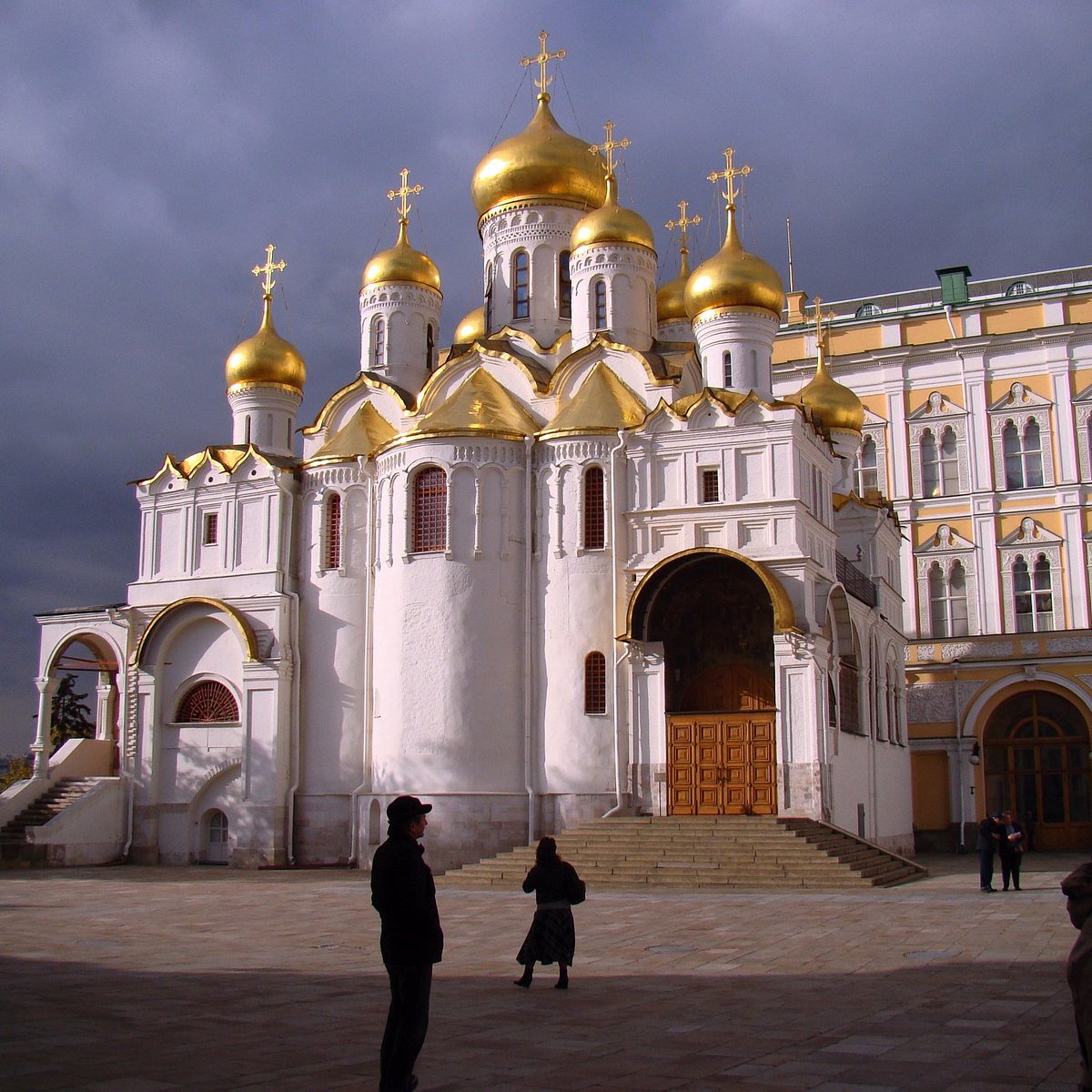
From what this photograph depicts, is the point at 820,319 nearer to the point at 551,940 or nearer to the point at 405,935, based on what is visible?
the point at 551,940

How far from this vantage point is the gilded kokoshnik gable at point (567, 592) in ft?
84.6

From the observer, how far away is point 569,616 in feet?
87.5

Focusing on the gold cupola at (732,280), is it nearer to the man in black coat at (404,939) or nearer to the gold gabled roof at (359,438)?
the gold gabled roof at (359,438)

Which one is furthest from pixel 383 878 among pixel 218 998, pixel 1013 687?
pixel 1013 687

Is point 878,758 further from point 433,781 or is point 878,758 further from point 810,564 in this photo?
point 433,781

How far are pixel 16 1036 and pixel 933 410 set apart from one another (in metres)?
35.3

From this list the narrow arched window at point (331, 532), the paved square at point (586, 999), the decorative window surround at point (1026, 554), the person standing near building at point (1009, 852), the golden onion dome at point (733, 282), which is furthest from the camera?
the decorative window surround at point (1026, 554)

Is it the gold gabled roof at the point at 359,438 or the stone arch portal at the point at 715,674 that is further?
the gold gabled roof at the point at 359,438

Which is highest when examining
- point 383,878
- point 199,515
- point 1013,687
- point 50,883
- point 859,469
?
point 859,469

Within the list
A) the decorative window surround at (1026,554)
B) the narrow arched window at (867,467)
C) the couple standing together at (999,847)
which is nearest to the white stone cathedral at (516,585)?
the couple standing together at (999,847)

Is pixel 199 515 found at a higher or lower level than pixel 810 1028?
higher

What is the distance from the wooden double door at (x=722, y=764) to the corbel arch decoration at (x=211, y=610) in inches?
383

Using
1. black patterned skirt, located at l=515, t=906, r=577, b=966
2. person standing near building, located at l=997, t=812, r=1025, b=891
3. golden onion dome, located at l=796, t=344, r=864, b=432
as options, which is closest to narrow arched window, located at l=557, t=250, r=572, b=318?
golden onion dome, located at l=796, t=344, r=864, b=432

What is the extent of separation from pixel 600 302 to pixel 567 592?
7724mm
